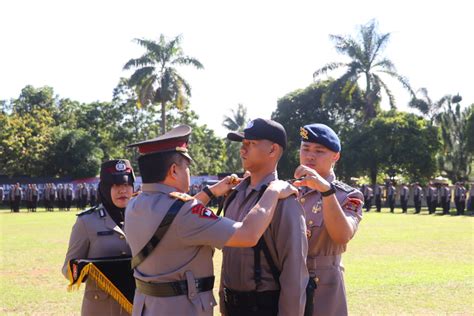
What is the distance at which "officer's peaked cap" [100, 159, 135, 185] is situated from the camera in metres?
4.44

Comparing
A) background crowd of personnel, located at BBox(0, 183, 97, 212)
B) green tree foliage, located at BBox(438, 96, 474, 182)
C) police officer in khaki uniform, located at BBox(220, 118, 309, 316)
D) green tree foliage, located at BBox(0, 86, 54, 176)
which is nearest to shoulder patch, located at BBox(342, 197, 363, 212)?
police officer in khaki uniform, located at BBox(220, 118, 309, 316)

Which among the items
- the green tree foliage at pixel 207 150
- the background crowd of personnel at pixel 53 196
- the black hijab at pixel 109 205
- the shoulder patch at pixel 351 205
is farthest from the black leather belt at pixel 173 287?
the green tree foliage at pixel 207 150

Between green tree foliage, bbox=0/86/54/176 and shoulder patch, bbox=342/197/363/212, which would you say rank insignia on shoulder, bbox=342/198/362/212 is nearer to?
shoulder patch, bbox=342/197/363/212

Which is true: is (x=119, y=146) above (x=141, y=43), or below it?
below

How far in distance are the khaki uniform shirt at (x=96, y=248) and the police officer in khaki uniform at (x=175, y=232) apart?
102 cm

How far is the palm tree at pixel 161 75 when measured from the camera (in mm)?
39750

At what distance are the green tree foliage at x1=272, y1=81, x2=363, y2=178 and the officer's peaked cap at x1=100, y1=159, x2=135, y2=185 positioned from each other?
40.3 m

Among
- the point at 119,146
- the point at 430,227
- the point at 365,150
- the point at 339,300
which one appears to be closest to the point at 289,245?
the point at 339,300

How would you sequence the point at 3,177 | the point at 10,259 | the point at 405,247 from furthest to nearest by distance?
1. the point at 3,177
2. the point at 405,247
3. the point at 10,259

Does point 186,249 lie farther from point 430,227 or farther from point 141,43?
point 141,43

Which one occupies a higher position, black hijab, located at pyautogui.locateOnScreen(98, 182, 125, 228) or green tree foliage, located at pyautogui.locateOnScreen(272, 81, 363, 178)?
green tree foliage, located at pyautogui.locateOnScreen(272, 81, 363, 178)

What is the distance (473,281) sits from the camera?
32.2 feet

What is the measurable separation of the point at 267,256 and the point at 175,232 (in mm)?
513

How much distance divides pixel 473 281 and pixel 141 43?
3335 cm
